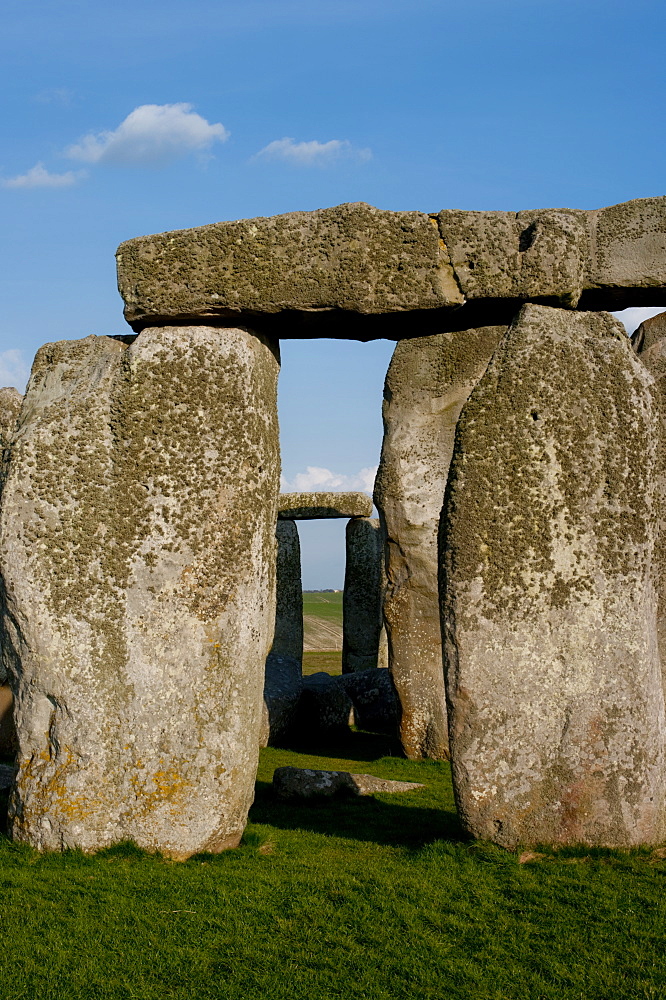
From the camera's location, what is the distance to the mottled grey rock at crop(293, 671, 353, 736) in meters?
12.3

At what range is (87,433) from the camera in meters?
6.07

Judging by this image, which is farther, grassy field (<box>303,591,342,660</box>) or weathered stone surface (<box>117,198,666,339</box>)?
grassy field (<box>303,591,342,660</box>)

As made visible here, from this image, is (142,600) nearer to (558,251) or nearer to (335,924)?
(335,924)

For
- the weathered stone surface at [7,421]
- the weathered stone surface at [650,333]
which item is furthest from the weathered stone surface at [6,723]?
the weathered stone surface at [650,333]

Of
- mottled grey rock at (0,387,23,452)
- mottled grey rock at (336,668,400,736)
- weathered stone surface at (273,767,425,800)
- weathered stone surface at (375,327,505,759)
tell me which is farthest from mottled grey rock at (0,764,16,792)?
mottled grey rock at (336,668,400,736)

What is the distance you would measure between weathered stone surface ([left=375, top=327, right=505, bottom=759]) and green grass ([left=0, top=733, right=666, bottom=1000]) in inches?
171

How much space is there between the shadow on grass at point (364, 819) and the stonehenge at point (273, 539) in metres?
0.93

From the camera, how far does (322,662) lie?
23984 millimetres

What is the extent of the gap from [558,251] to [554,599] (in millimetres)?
2187

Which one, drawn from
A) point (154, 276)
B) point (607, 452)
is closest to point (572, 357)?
point (607, 452)

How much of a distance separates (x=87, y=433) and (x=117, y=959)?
302 cm

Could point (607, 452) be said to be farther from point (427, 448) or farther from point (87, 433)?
point (427, 448)

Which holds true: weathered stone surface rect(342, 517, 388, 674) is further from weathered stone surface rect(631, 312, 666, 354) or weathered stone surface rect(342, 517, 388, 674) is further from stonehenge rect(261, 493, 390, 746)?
weathered stone surface rect(631, 312, 666, 354)

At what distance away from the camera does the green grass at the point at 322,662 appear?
2166 centimetres
